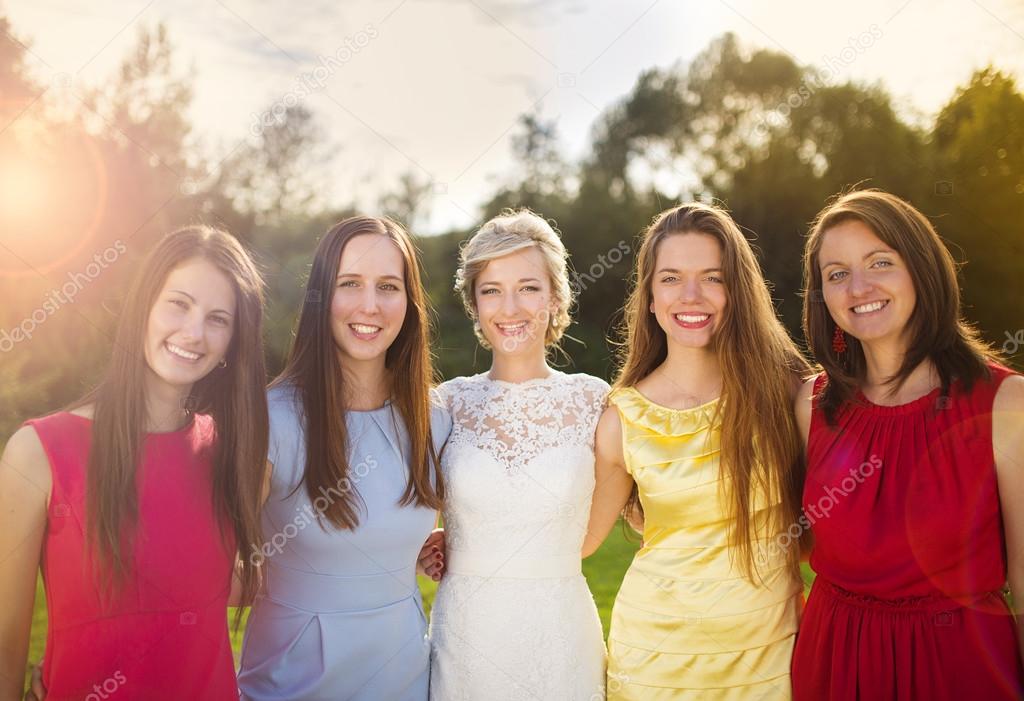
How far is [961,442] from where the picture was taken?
2.85m

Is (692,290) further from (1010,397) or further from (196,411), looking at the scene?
(196,411)

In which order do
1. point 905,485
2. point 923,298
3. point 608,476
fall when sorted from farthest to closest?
point 608,476 → point 923,298 → point 905,485

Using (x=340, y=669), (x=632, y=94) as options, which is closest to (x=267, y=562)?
(x=340, y=669)

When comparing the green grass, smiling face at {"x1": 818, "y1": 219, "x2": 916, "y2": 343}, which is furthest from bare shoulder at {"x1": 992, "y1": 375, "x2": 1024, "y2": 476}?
the green grass

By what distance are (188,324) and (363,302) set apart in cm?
85

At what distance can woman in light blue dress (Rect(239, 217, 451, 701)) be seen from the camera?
3.23 m

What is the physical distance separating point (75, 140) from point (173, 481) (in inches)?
410

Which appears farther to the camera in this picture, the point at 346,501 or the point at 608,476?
the point at 608,476

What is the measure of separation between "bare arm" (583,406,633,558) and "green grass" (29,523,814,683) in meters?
2.37

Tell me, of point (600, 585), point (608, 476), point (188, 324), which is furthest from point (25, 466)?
point (600, 585)

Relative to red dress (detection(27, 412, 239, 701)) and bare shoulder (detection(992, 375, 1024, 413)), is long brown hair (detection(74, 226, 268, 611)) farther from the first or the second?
bare shoulder (detection(992, 375, 1024, 413))

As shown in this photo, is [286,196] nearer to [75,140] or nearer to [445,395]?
[75,140]

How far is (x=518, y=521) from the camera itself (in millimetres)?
3576

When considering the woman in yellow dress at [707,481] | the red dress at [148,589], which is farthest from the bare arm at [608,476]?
the red dress at [148,589]
